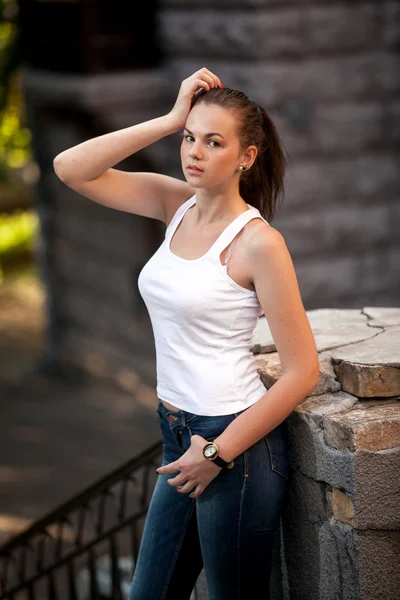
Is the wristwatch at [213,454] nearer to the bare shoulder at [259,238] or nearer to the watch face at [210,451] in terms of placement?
the watch face at [210,451]

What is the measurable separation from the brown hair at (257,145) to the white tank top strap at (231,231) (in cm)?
19

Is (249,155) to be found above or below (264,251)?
above

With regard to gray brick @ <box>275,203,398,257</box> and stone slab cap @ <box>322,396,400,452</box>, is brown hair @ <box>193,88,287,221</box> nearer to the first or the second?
stone slab cap @ <box>322,396,400,452</box>

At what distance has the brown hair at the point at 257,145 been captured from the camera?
2.53m

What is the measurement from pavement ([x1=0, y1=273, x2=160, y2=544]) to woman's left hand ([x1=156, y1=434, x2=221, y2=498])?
3.79 m

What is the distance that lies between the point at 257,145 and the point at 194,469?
924 mm

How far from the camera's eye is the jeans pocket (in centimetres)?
250

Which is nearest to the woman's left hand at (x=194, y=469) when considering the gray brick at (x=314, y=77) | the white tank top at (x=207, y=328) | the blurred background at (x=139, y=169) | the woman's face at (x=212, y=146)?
the white tank top at (x=207, y=328)

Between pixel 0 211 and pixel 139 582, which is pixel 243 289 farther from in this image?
pixel 0 211

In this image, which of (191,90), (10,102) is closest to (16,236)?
(10,102)

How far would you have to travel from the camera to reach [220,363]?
97.9 inches

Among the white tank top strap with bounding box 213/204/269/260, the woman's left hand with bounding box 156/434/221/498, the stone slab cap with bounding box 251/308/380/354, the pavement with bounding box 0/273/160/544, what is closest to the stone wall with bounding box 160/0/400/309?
the pavement with bounding box 0/273/160/544

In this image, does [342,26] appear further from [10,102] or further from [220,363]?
[10,102]

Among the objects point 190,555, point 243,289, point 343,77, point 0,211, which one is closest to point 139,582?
point 190,555
